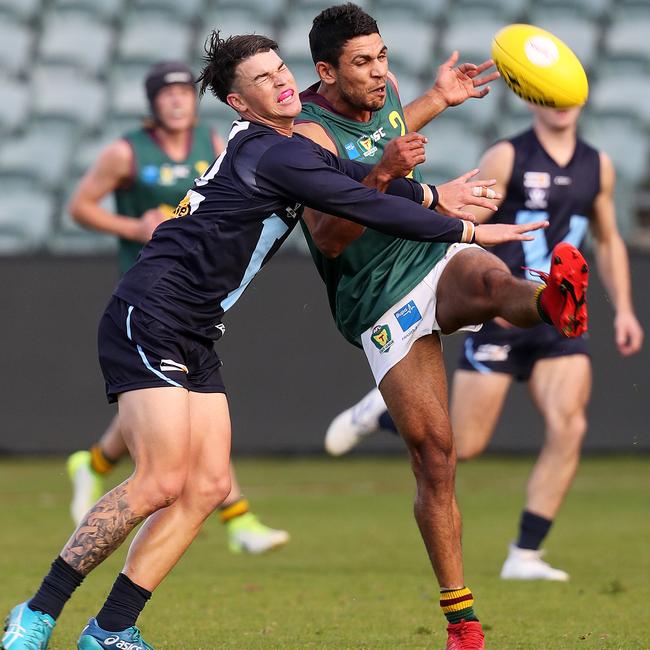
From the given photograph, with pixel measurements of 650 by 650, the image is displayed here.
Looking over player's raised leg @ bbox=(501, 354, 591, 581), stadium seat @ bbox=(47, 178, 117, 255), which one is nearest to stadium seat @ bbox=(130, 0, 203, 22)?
stadium seat @ bbox=(47, 178, 117, 255)

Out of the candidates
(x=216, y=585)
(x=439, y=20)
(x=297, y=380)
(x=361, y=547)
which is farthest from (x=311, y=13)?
(x=216, y=585)

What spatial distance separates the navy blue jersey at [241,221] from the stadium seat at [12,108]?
10.7m

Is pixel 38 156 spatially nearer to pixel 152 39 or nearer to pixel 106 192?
pixel 152 39

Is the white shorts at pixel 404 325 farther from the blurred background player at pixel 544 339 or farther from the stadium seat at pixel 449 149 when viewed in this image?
the stadium seat at pixel 449 149

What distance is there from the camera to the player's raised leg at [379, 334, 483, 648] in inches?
209

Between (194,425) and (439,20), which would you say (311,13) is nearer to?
(439,20)

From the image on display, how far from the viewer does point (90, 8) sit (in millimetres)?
16125

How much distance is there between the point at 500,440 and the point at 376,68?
8.14 meters

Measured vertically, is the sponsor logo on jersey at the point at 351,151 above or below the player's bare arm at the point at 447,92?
below

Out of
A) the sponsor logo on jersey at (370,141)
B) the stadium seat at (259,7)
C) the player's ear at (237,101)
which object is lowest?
the sponsor logo on jersey at (370,141)

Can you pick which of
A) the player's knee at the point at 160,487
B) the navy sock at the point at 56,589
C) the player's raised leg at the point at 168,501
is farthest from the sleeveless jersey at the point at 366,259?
the navy sock at the point at 56,589

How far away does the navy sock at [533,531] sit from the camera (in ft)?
24.8

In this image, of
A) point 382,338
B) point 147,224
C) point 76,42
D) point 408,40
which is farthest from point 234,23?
point 382,338

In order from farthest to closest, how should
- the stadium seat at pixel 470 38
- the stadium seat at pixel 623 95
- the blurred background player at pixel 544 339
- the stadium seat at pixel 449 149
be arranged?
the stadium seat at pixel 470 38 < the stadium seat at pixel 623 95 < the stadium seat at pixel 449 149 < the blurred background player at pixel 544 339
